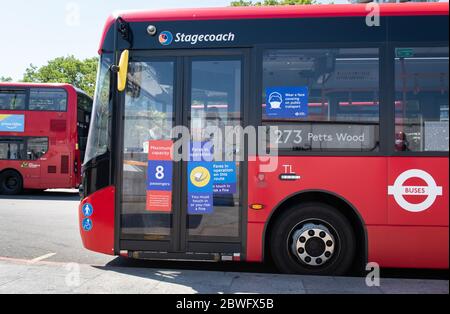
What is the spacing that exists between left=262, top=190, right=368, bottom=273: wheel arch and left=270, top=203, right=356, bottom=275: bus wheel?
0.07m

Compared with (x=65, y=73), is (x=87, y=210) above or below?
below

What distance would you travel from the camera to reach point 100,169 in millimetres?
5219

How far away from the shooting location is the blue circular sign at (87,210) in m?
5.21

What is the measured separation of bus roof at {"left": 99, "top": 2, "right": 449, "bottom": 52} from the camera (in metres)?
4.87

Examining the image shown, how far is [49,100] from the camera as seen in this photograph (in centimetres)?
1525

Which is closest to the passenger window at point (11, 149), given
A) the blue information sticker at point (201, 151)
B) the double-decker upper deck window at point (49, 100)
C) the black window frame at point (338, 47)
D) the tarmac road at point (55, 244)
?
the double-decker upper deck window at point (49, 100)

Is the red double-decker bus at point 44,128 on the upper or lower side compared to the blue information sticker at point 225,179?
upper

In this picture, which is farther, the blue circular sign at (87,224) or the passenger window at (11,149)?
the passenger window at (11,149)

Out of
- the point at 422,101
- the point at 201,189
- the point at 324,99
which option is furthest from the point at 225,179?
the point at 422,101

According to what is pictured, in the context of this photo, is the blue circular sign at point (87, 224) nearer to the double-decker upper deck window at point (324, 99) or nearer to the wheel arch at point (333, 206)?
the wheel arch at point (333, 206)

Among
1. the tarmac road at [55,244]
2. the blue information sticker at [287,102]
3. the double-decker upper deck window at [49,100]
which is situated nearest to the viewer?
Answer: the blue information sticker at [287,102]

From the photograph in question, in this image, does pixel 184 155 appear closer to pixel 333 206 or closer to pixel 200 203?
pixel 200 203

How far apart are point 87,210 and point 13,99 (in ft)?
40.1

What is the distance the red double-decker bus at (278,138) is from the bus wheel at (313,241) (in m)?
0.01
